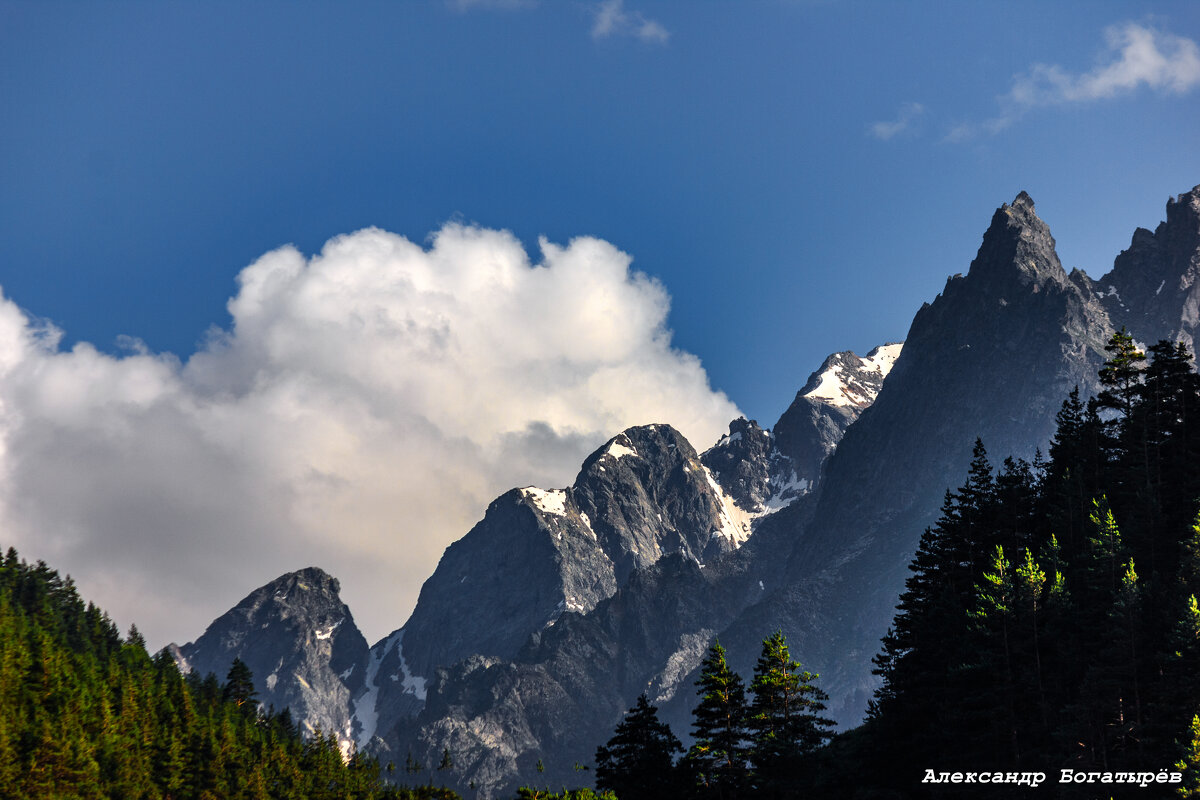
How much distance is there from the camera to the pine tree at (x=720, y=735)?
228 feet

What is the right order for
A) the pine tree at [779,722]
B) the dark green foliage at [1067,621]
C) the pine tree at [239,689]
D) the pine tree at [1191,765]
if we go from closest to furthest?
the pine tree at [1191,765], the dark green foliage at [1067,621], the pine tree at [779,722], the pine tree at [239,689]

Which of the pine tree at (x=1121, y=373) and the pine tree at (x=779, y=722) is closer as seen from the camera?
the pine tree at (x=779, y=722)

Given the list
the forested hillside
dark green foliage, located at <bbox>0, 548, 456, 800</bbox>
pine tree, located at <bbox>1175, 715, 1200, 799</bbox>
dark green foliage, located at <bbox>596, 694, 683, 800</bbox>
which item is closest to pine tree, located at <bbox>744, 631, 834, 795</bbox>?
the forested hillside

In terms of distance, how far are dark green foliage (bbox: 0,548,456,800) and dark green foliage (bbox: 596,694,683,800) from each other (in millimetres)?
53849

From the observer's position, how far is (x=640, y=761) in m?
78.1

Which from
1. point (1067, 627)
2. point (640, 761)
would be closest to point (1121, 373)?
point (1067, 627)

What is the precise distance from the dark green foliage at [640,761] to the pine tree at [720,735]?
5.55 metres

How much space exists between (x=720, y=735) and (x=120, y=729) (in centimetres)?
9067

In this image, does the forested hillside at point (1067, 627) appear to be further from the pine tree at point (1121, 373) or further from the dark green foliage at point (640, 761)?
the dark green foliage at point (640, 761)

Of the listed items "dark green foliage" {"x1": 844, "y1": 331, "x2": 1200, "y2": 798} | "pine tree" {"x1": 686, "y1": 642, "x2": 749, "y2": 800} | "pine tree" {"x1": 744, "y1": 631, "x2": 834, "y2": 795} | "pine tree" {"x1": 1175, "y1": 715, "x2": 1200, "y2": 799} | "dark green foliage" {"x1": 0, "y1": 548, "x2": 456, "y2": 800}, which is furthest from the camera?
"dark green foliage" {"x1": 0, "y1": 548, "x2": 456, "y2": 800}

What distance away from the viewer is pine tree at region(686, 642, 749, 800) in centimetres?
6944

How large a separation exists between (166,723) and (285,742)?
1139 inches

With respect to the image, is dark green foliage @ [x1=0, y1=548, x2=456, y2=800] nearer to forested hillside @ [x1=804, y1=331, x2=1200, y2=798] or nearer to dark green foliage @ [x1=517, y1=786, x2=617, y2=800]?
dark green foliage @ [x1=517, y1=786, x2=617, y2=800]

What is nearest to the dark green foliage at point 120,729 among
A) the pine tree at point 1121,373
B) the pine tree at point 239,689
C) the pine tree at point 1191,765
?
the pine tree at point 239,689
